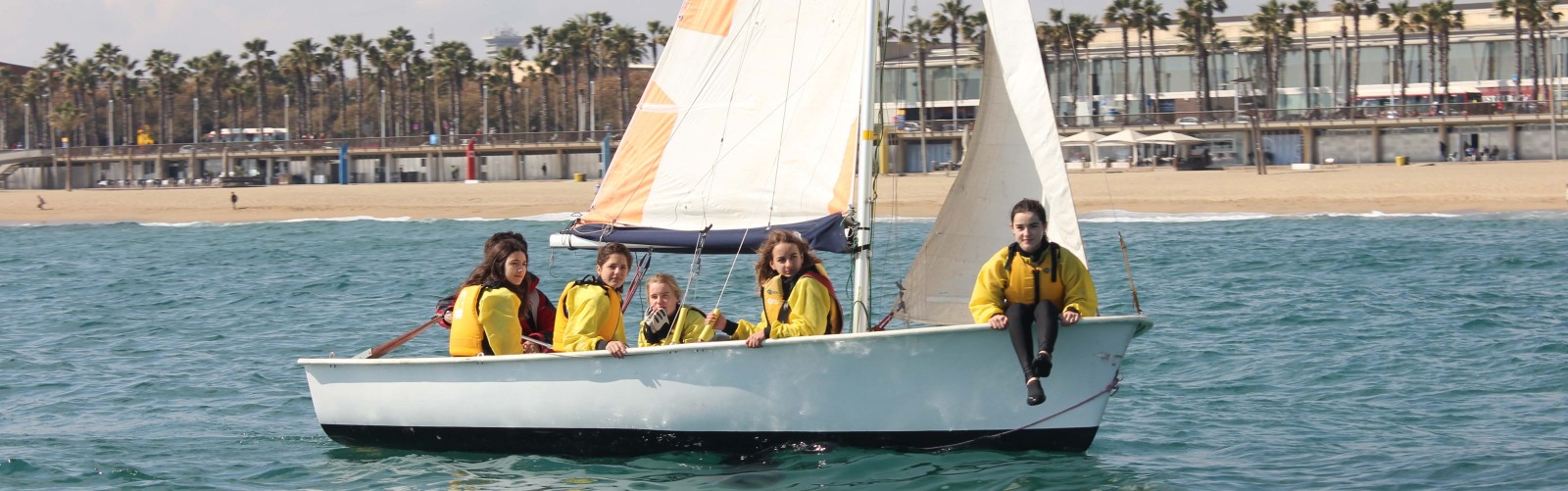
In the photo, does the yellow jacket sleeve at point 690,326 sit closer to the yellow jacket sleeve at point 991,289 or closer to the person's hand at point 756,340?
the person's hand at point 756,340

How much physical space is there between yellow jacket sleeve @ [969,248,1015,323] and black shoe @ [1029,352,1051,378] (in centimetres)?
39

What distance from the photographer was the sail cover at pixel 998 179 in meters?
9.80

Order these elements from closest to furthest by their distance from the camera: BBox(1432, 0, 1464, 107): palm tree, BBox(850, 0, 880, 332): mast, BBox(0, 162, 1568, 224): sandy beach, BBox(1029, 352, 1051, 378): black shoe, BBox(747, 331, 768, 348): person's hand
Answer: BBox(1029, 352, 1051, 378): black shoe → BBox(747, 331, 768, 348): person's hand → BBox(850, 0, 880, 332): mast → BBox(0, 162, 1568, 224): sandy beach → BBox(1432, 0, 1464, 107): palm tree

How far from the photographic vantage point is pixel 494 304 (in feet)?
33.2

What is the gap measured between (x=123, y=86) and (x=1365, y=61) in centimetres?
8048

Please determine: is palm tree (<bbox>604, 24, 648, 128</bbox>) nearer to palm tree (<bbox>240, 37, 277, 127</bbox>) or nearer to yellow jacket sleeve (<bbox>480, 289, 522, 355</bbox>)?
palm tree (<bbox>240, 37, 277, 127</bbox>)

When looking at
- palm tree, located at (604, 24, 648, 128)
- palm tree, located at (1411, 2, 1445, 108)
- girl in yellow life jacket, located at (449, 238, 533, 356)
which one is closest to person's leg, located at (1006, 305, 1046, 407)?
girl in yellow life jacket, located at (449, 238, 533, 356)

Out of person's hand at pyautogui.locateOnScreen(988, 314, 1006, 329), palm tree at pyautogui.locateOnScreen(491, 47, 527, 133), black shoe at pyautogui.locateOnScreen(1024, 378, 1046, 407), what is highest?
palm tree at pyautogui.locateOnScreen(491, 47, 527, 133)

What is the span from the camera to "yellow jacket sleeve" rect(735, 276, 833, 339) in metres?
9.56

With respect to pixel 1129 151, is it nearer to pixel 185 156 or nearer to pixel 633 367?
pixel 185 156

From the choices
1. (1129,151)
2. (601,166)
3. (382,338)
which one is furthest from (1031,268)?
(601,166)

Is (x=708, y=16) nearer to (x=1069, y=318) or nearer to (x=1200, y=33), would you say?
(x=1069, y=318)

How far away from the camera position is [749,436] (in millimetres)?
10023

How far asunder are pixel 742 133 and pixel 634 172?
3.23 feet
